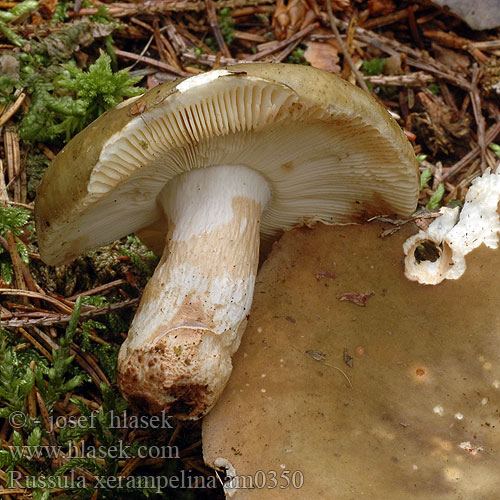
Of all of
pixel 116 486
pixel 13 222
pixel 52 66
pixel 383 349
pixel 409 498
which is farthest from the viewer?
pixel 52 66

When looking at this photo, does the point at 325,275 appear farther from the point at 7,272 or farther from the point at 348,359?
the point at 7,272

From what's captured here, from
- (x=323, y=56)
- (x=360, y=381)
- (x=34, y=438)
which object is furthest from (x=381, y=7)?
(x=34, y=438)

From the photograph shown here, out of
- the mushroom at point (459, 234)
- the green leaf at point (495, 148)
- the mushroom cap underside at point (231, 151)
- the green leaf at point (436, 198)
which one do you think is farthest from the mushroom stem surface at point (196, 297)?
the green leaf at point (495, 148)

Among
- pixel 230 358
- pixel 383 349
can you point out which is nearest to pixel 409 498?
pixel 383 349

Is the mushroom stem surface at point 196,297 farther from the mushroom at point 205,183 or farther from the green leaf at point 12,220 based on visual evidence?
the green leaf at point 12,220

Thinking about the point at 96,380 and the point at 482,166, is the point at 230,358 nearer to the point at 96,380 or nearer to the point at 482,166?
the point at 96,380

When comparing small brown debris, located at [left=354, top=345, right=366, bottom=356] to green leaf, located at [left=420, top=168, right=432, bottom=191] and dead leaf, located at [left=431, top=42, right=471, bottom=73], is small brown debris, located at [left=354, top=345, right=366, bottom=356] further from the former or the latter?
dead leaf, located at [left=431, top=42, right=471, bottom=73]
